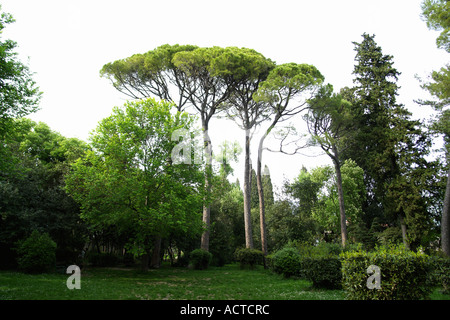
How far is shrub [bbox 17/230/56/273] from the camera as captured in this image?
1268cm

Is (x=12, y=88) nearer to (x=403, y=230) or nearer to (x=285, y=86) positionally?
(x=285, y=86)

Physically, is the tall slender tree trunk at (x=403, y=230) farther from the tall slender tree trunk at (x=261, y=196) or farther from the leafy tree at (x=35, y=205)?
the leafy tree at (x=35, y=205)

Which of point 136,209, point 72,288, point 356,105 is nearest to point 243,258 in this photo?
point 136,209

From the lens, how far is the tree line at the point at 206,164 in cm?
1305

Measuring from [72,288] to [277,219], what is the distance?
16.5 meters

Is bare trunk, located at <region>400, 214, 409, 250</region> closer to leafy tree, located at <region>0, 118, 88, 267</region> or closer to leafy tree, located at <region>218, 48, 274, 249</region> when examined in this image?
leafy tree, located at <region>218, 48, 274, 249</region>

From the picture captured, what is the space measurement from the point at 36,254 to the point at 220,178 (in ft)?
34.1

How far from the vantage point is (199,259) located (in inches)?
734

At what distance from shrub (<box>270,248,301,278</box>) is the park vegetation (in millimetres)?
74

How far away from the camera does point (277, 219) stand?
2250 cm

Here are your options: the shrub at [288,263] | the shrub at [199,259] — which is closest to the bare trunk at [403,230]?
the shrub at [288,263]

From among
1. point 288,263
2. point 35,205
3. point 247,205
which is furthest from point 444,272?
point 35,205
